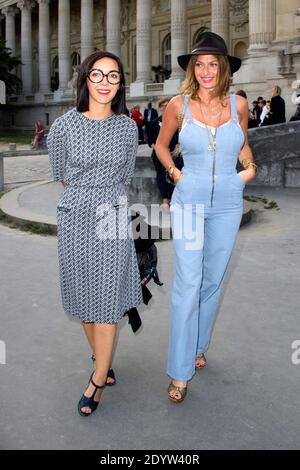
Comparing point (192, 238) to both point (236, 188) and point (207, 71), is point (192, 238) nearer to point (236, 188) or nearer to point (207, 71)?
point (236, 188)

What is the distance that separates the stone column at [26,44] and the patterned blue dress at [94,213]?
55.8 m

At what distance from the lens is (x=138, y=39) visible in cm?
4097

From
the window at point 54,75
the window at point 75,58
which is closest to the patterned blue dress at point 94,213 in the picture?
the window at point 54,75

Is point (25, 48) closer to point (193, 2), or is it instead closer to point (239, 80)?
point (193, 2)

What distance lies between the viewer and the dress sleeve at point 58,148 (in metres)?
3.27

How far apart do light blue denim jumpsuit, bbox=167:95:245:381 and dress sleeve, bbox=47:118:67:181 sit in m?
0.65

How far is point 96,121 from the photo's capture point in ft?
10.6

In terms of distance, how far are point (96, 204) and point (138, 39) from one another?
40.0 m

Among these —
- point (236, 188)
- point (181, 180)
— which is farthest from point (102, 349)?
point (236, 188)

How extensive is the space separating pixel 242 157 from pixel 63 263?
1278 millimetres

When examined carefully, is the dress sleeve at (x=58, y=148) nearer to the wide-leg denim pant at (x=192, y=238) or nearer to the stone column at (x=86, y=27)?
the wide-leg denim pant at (x=192, y=238)
